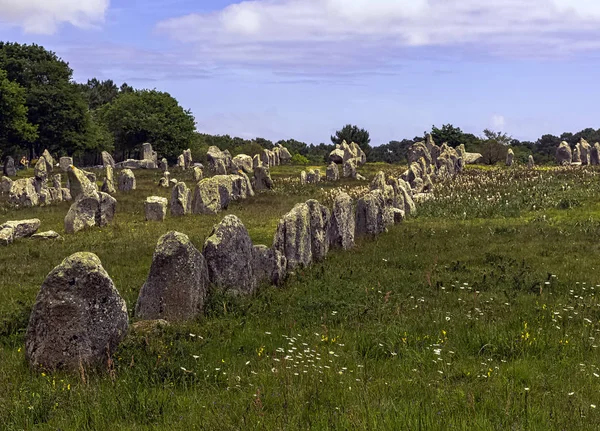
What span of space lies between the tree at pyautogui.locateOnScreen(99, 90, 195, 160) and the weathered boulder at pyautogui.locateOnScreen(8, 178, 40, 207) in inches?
1868

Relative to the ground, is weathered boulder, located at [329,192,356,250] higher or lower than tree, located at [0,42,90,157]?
lower

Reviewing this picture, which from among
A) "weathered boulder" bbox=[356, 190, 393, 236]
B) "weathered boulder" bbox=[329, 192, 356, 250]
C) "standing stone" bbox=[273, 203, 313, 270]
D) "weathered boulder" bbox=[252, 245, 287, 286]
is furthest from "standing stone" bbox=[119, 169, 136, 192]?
"weathered boulder" bbox=[252, 245, 287, 286]

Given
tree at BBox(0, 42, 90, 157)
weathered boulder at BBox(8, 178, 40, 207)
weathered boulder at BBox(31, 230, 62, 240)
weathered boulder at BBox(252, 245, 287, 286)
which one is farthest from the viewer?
tree at BBox(0, 42, 90, 157)

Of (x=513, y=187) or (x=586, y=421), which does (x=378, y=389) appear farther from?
(x=513, y=187)

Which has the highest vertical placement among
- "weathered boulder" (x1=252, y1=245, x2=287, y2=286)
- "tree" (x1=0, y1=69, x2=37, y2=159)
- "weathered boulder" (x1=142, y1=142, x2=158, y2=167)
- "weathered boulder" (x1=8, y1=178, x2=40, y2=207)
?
"tree" (x1=0, y1=69, x2=37, y2=159)

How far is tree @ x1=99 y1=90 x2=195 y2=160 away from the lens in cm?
8438

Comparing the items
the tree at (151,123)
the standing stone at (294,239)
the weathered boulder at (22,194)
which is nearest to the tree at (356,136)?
the tree at (151,123)

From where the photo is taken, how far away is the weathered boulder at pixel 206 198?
31672 millimetres

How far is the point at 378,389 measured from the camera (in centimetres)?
736

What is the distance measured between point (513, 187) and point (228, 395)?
33822mm

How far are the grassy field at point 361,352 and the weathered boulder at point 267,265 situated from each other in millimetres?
575

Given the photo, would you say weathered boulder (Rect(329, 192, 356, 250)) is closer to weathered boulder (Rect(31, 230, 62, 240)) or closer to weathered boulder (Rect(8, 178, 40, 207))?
weathered boulder (Rect(31, 230, 62, 240))

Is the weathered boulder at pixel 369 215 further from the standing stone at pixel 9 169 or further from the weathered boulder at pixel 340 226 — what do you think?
the standing stone at pixel 9 169

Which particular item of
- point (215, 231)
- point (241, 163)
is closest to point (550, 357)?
point (215, 231)
